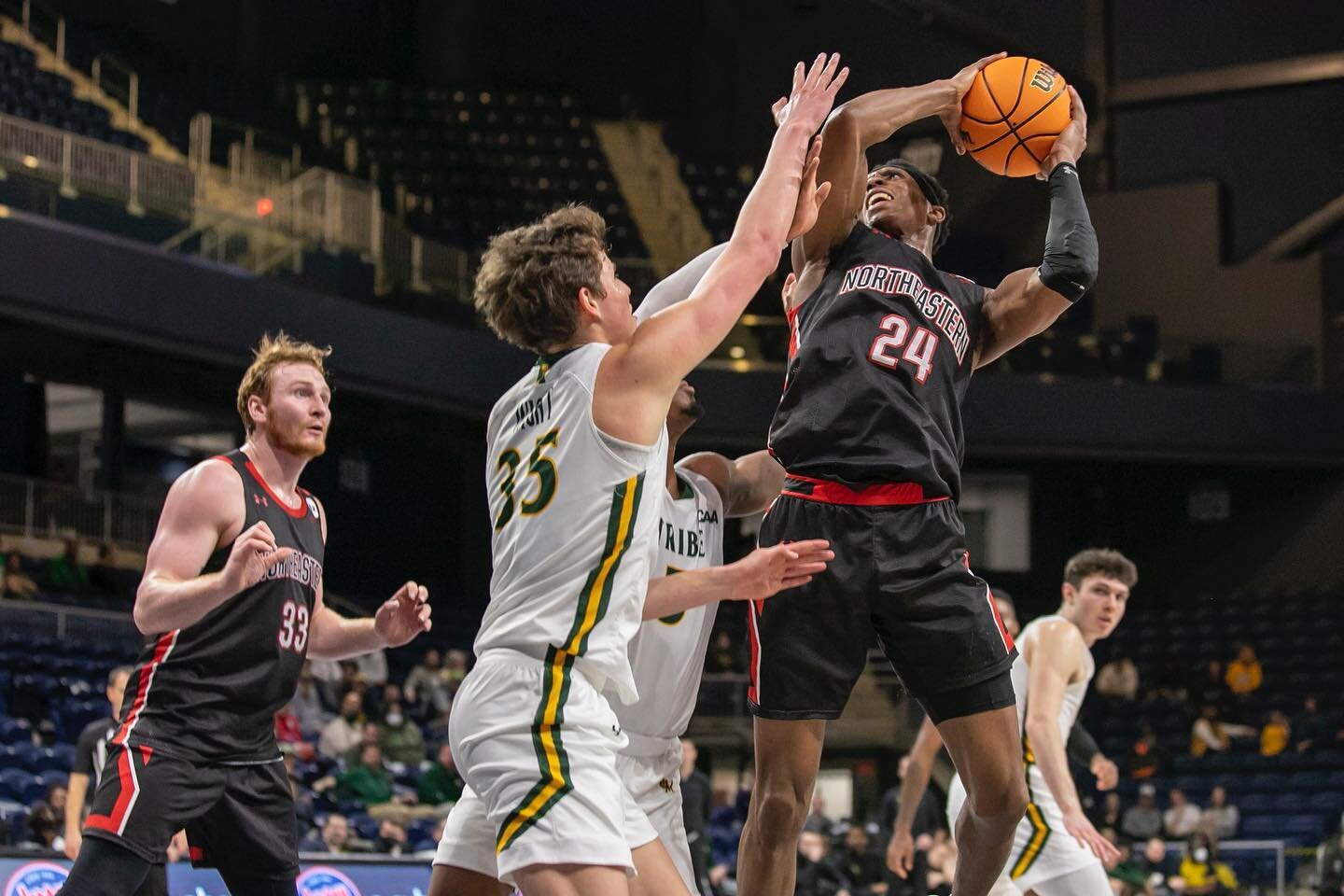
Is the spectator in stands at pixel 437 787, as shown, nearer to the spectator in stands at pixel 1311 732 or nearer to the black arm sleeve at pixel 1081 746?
the black arm sleeve at pixel 1081 746

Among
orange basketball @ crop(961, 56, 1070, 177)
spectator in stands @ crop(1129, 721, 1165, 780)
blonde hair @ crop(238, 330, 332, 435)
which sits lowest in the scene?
spectator in stands @ crop(1129, 721, 1165, 780)

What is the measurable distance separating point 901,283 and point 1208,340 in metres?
20.7

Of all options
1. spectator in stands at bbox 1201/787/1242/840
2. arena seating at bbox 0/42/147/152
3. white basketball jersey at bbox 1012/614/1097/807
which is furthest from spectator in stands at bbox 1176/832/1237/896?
arena seating at bbox 0/42/147/152

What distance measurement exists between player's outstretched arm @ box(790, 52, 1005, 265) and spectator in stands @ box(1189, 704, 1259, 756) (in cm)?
1613

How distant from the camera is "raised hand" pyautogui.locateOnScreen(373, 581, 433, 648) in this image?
4.64m

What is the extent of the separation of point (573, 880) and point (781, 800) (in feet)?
3.64

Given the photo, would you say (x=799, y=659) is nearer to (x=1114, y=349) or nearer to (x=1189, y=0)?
(x=1114, y=349)

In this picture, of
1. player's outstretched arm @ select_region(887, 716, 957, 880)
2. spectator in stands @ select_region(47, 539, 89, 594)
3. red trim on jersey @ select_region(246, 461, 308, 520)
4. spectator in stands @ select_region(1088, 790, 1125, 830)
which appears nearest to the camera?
red trim on jersey @ select_region(246, 461, 308, 520)

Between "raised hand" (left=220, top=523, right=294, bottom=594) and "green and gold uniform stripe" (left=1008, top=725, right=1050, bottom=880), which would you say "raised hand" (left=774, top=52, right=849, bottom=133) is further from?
"green and gold uniform stripe" (left=1008, top=725, right=1050, bottom=880)

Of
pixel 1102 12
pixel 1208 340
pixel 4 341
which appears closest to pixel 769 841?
pixel 4 341

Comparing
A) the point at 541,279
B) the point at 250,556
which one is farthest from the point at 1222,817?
the point at 541,279

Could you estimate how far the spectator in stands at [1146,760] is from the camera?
18.4 metres

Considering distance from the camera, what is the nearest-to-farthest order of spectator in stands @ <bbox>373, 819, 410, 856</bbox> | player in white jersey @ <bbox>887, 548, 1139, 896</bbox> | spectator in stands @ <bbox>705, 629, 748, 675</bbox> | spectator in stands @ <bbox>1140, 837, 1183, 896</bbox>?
player in white jersey @ <bbox>887, 548, 1139, 896</bbox>
spectator in stands @ <bbox>373, 819, 410, 856</bbox>
spectator in stands @ <bbox>1140, 837, 1183, 896</bbox>
spectator in stands @ <bbox>705, 629, 748, 675</bbox>

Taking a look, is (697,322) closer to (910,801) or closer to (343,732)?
(910,801)
